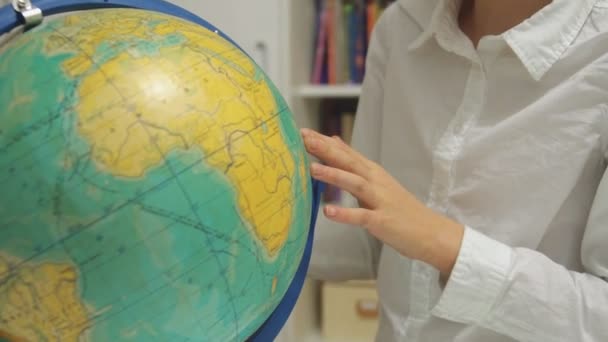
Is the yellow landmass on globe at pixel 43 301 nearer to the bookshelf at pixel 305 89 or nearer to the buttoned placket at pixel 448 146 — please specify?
the buttoned placket at pixel 448 146

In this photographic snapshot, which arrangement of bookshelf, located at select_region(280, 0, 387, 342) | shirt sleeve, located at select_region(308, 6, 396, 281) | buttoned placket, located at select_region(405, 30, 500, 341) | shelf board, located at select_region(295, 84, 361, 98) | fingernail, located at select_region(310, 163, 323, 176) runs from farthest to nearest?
shelf board, located at select_region(295, 84, 361, 98)
bookshelf, located at select_region(280, 0, 387, 342)
shirt sleeve, located at select_region(308, 6, 396, 281)
buttoned placket, located at select_region(405, 30, 500, 341)
fingernail, located at select_region(310, 163, 323, 176)

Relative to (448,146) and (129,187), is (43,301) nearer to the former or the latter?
(129,187)

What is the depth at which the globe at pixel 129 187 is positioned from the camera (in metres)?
0.45

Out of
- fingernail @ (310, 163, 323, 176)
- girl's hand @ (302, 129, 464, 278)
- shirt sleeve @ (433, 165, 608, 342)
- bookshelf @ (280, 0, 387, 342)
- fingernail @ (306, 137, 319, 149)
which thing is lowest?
bookshelf @ (280, 0, 387, 342)

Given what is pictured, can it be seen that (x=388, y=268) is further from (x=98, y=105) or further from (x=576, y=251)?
(x=98, y=105)

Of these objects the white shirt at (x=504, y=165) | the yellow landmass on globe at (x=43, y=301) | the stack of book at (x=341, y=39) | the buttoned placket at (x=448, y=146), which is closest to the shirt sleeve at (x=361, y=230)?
the white shirt at (x=504, y=165)

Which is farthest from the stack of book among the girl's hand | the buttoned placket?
the girl's hand

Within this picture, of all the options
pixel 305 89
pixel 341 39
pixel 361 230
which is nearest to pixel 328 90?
pixel 305 89

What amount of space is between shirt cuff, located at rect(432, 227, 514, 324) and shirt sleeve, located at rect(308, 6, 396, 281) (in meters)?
0.26

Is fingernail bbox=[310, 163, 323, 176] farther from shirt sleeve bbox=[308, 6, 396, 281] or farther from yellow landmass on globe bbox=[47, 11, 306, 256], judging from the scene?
shirt sleeve bbox=[308, 6, 396, 281]

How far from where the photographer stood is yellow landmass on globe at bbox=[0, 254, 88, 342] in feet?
1.51

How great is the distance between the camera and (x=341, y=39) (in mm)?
1738

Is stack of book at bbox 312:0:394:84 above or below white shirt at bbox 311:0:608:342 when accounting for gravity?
below

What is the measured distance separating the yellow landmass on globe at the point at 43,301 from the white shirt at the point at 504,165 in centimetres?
40
